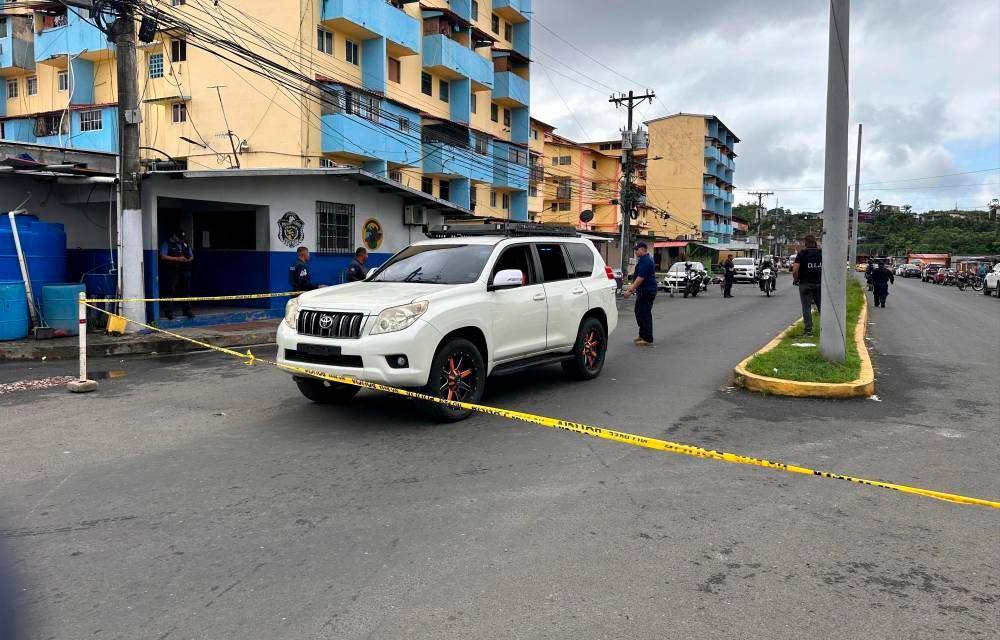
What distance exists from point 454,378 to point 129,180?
9058mm

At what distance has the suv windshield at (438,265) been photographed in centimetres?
751

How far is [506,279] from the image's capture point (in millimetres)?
7320

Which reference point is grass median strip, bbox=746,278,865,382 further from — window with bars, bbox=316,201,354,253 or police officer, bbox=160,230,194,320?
window with bars, bbox=316,201,354,253

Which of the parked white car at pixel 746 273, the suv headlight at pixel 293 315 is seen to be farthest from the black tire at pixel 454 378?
the parked white car at pixel 746 273

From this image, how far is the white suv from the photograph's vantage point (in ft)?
21.2

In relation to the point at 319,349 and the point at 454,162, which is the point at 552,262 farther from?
the point at 454,162

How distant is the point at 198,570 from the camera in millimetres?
3771

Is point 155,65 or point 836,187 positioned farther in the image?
point 155,65

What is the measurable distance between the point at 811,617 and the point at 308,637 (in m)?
2.28

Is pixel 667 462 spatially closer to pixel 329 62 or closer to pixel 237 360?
pixel 237 360

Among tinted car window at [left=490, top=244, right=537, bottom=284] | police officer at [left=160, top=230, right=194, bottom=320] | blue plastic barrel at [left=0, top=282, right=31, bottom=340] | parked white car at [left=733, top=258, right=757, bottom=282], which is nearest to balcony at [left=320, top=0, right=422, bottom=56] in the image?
police officer at [left=160, top=230, right=194, bottom=320]

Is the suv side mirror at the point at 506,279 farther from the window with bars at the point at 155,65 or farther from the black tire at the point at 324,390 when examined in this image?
the window with bars at the point at 155,65

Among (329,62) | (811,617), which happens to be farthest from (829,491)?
(329,62)

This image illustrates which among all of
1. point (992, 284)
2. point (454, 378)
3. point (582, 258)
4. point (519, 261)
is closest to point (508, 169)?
point (992, 284)
